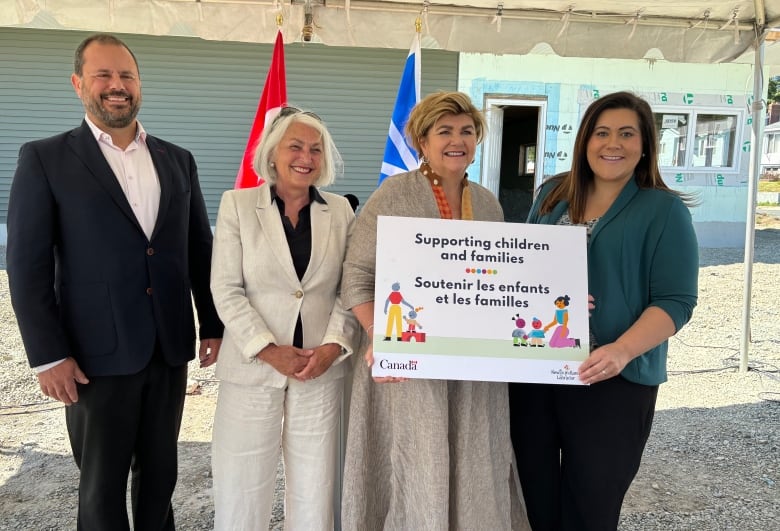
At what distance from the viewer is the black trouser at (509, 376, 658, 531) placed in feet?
6.44

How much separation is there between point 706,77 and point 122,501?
11.8 metres

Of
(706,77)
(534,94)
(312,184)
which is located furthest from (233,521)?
(706,77)

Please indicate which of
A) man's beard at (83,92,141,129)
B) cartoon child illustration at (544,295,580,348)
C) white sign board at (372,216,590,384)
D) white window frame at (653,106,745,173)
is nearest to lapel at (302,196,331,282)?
white sign board at (372,216,590,384)

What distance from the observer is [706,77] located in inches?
414

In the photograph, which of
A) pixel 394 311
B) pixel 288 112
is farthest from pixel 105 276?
pixel 394 311

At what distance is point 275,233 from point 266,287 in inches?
8.0

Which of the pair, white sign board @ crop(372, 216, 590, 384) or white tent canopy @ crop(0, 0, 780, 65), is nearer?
white sign board @ crop(372, 216, 590, 384)

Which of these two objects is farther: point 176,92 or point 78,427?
point 176,92

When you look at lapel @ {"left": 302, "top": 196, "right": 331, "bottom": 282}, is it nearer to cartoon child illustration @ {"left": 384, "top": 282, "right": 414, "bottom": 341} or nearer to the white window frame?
cartoon child illustration @ {"left": 384, "top": 282, "right": 414, "bottom": 341}

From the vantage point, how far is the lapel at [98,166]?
6.43 feet

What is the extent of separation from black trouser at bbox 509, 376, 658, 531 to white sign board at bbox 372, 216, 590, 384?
267 millimetres

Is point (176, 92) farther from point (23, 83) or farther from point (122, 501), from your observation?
point (122, 501)

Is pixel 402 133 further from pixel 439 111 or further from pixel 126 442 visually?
pixel 126 442

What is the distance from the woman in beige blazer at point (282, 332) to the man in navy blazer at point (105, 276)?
0.22m
